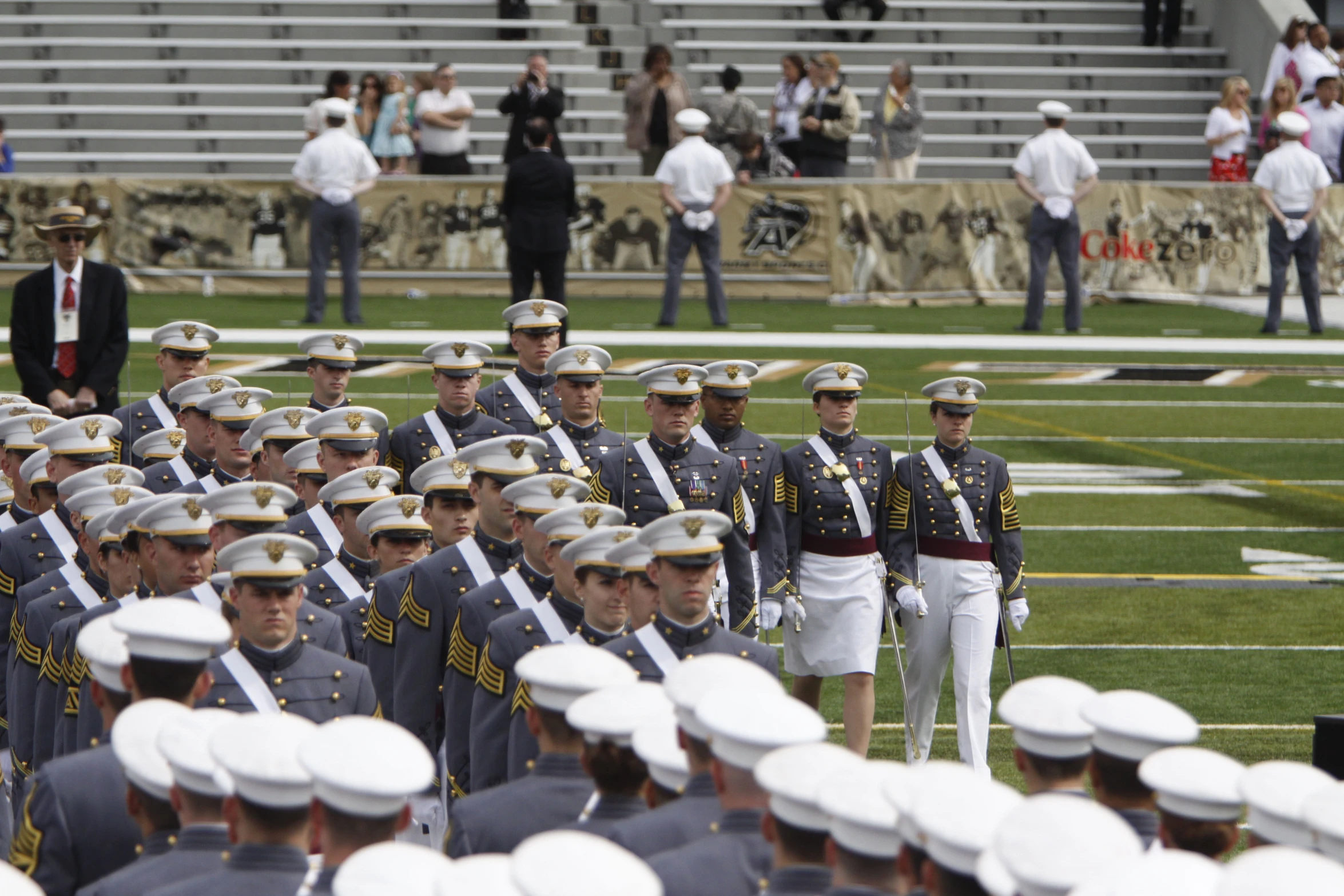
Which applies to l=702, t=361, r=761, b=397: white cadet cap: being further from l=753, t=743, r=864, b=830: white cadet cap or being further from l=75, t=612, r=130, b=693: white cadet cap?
l=753, t=743, r=864, b=830: white cadet cap

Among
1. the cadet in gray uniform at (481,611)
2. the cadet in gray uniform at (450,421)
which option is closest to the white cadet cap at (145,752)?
the cadet in gray uniform at (481,611)

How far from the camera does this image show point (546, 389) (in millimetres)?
10008

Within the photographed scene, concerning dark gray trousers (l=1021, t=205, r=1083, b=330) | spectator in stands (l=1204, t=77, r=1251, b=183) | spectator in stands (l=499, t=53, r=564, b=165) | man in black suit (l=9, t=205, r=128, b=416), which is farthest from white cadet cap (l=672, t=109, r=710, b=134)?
man in black suit (l=9, t=205, r=128, b=416)

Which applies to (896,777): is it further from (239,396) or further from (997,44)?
(997,44)

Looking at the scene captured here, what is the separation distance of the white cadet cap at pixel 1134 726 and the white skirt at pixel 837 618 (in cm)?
473

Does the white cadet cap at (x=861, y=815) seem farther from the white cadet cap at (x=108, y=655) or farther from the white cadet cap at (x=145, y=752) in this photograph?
the white cadet cap at (x=108, y=655)

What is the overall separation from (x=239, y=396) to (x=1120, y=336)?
13655mm

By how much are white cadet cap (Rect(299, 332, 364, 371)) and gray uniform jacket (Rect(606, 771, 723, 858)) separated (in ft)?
19.4

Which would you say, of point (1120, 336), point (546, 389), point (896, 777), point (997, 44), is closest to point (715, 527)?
point (896, 777)

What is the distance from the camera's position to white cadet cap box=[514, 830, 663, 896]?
127 inches

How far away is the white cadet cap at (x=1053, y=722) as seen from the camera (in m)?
4.45

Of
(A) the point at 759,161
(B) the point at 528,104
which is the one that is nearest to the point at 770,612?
(B) the point at 528,104

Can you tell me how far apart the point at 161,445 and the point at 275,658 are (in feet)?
12.5

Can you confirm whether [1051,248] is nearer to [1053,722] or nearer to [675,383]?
[675,383]
